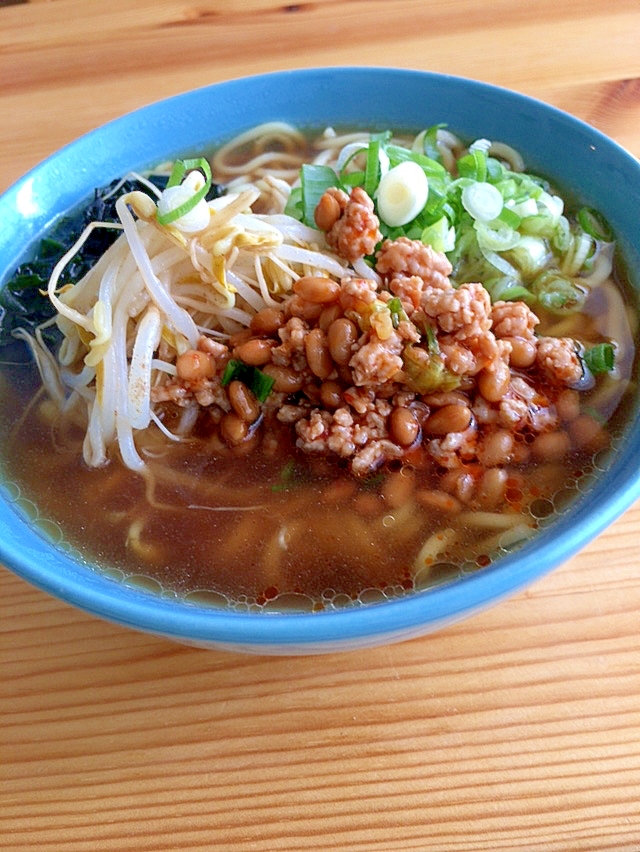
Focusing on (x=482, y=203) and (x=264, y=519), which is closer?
(x=264, y=519)

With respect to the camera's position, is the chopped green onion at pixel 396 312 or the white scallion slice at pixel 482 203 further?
the white scallion slice at pixel 482 203

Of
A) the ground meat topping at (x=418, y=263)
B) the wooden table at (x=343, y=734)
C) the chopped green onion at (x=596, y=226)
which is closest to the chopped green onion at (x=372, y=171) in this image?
the ground meat topping at (x=418, y=263)

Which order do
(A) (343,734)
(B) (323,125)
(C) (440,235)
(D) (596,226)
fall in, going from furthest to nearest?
(B) (323,125) → (D) (596,226) → (C) (440,235) → (A) (343,734)

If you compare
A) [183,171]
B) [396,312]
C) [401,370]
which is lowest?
[401,370]

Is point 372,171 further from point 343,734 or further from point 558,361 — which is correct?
point 343,734

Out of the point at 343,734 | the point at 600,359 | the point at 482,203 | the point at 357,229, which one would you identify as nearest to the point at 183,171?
the point at 357,229

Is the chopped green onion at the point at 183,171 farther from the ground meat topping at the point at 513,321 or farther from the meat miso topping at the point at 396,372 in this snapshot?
the ground meat topping at the point at 513,321

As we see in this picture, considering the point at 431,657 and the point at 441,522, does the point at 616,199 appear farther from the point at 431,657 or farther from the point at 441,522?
the point at 431,657
